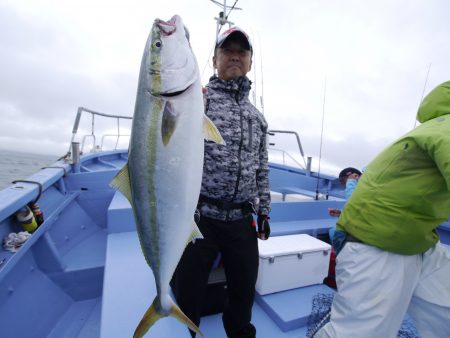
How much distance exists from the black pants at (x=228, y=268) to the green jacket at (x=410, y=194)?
0.88m

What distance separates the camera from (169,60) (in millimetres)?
1358

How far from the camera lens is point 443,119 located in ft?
5.81

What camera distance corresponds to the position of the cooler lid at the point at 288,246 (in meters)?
2.76

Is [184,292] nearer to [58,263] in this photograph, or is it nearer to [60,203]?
[58,263]

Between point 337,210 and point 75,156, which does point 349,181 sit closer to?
point 337,210

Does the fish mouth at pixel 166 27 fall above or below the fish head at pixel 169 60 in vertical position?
above

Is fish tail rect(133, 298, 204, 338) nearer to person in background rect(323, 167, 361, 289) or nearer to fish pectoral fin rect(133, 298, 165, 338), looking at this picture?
fish pectoral fin rect(133, 298, 165, 338)

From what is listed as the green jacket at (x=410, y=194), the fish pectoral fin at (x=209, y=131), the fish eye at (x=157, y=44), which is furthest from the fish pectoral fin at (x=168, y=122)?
the green jacket at (x=410, y=194)

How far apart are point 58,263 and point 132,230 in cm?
92

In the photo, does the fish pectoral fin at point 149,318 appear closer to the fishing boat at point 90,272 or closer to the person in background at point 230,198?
the person in background at point 230,198

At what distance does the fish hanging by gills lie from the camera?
1327mm

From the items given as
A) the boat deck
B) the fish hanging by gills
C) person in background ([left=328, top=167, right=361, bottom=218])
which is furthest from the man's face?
person in background ([left=328, top=167, right=361, bottom=218])

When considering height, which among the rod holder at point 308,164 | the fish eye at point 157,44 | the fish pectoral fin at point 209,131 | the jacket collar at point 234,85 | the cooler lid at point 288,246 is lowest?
the rod holder at point 308,164

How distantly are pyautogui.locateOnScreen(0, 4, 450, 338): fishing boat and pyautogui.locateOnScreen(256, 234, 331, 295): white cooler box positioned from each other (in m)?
0.01
